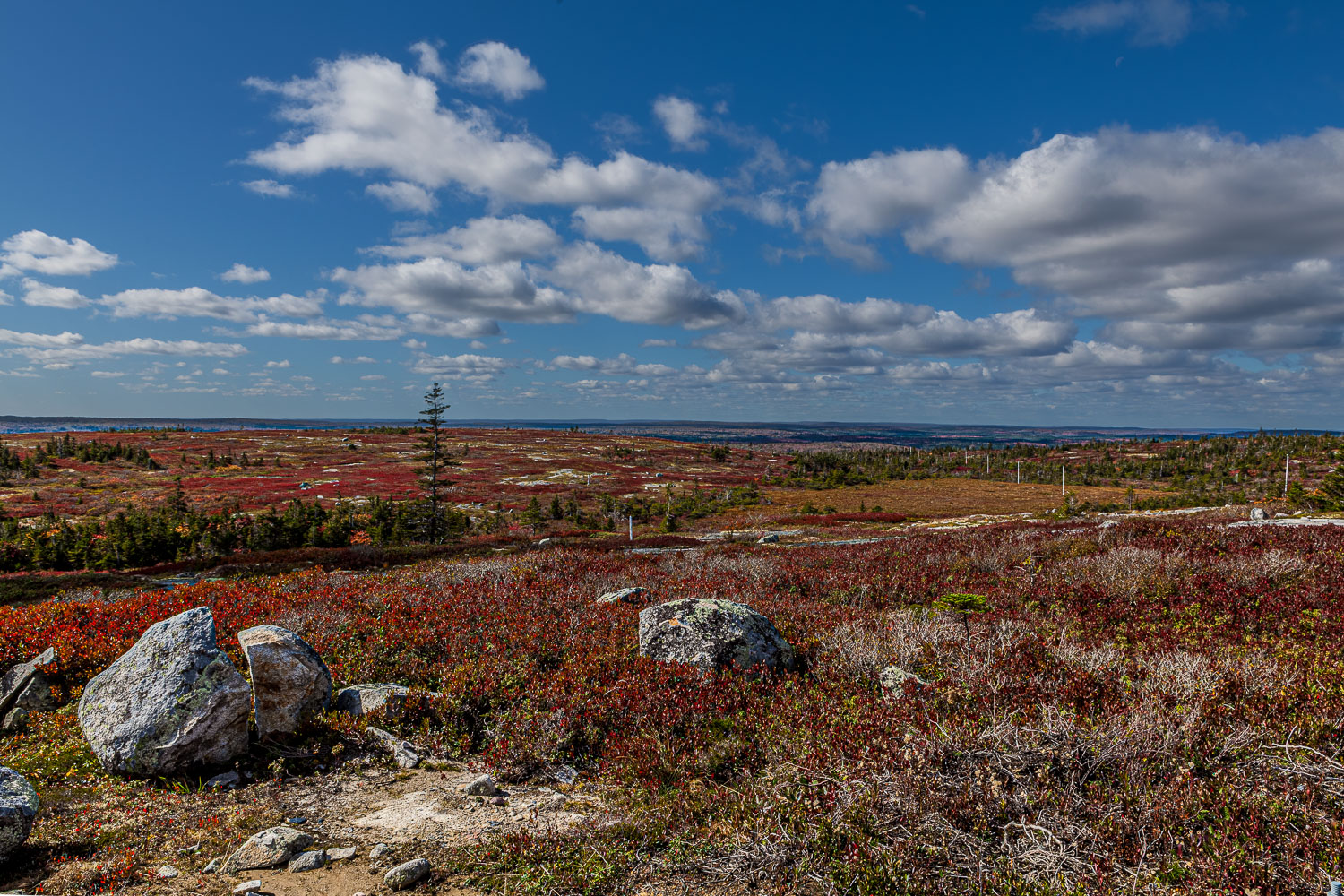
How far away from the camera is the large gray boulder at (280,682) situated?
20.9 feet

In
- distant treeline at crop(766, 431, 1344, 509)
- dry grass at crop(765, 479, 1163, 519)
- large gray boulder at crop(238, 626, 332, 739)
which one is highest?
large gray boulder at crop(238, 626, 332, 739)

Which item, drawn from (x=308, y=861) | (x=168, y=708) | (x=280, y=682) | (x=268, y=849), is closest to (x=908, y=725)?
(x=308, y=861)

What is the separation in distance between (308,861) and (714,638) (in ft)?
15.8

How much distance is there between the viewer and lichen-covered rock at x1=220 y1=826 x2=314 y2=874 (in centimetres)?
427

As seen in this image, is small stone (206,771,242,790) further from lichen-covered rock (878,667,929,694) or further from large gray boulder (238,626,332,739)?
lichen-covered rock (878,667,929,694)

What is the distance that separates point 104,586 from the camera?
19094 mm

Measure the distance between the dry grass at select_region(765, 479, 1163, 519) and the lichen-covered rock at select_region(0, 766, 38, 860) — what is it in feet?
172

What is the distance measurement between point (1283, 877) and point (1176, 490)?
96.2m

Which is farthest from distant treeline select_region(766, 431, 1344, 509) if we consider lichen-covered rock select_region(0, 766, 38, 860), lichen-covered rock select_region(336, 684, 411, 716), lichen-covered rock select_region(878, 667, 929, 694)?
lichen-covered rock select_region(0, 766, 38, 860)

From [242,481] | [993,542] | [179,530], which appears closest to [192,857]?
[993,542]

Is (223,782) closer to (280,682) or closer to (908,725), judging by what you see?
(280,682)

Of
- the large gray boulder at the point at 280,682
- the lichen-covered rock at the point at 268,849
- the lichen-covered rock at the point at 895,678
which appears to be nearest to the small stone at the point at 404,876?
the lichen-covered rock at the point at 268,849

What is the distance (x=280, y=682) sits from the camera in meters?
6.48

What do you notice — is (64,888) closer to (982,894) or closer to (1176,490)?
(982,894)
